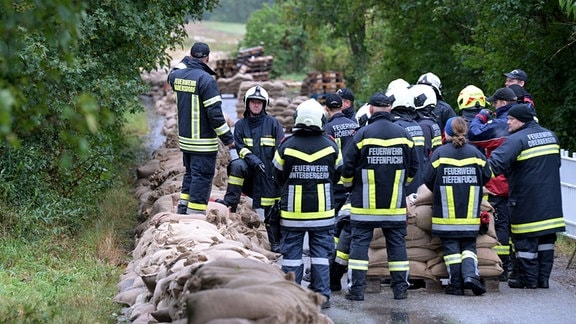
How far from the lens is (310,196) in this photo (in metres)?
9.08

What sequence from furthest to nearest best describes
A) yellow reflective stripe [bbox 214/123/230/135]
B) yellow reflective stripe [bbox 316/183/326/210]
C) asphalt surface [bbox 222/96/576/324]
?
yellow reflective stripe [bbox 214/123/230/135] → yellow reflective stripe [bbox 316/183/326/210] → asphalt surface [bbox 222/96/576/324]

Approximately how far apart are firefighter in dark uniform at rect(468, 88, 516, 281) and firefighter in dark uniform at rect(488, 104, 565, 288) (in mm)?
350

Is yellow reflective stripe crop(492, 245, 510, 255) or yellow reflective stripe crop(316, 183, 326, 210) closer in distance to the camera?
yellow reflective stripe crop(316, 183, 326, 210)

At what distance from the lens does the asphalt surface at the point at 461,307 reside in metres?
8.72

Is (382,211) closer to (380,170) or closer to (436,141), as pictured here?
(380,170)

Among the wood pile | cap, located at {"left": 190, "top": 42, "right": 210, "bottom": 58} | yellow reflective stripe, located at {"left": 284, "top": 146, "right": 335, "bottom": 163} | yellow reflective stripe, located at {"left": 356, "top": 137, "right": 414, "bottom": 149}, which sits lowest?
yellow reflective stripe, located at {"left": 284, "top": 146, "right": 335, "bottom": 163}

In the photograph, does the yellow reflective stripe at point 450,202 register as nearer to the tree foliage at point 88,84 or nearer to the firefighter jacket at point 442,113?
the firefighter jacket at point 442,113

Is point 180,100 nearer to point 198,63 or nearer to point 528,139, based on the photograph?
point 198,63

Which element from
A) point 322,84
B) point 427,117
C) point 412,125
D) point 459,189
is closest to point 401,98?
point 412,125

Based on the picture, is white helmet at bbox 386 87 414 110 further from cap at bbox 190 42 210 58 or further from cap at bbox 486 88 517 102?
cap at bbox 190 42 210 58

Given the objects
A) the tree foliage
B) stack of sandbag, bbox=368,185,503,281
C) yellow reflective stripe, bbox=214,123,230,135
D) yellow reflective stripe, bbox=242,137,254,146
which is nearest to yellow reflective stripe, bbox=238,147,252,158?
yellow reflective stripe, bbox=242,137,254,146

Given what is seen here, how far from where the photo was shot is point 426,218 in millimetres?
10062

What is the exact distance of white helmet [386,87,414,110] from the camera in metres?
10.6

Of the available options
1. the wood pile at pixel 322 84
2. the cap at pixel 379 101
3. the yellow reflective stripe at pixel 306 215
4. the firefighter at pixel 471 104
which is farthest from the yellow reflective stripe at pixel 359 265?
the wood pile at pixel 322 84
